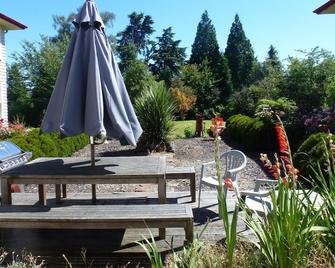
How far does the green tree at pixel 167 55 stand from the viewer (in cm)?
4410

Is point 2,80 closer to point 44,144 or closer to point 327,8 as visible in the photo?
point 44,144

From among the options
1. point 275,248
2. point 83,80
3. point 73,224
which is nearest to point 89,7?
point 83,80

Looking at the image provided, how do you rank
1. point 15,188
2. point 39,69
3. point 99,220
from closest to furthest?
point 99,220, point 15,188, point 39,69

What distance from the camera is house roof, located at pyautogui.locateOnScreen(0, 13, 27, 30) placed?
15.7 m

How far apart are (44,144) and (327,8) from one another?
34.5 feet

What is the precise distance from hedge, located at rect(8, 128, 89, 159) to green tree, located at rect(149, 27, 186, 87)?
30.0 meters

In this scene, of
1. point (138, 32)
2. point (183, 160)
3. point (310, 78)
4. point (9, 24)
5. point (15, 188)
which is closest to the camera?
point (15, 188)

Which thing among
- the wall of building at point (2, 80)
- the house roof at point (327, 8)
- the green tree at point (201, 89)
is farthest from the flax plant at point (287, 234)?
the green tree at point (201, 89)

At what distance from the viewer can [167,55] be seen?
1751 inches

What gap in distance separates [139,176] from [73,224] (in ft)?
2.70

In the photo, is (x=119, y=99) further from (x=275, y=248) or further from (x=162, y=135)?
(x=162, y=135)

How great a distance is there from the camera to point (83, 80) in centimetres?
420

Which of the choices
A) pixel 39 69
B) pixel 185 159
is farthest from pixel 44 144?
pixel 39 69

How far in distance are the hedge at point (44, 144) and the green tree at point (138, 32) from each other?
40.8 metres
